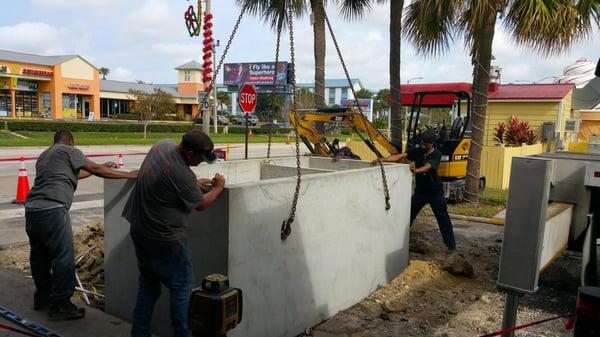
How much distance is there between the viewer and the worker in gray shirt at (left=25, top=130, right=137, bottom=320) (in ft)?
13.8

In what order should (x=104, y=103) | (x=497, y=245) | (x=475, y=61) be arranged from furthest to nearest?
1. (x=104, y=103)
2. (x=475, y=61)
3. (x=497, y=245)

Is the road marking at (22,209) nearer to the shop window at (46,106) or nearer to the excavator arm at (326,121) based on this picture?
the excavator arm at (326,121)

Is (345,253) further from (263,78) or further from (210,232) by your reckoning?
(263,78)

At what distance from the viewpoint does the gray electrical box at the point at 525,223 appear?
2934 mm

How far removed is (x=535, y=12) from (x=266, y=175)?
6.23 metres

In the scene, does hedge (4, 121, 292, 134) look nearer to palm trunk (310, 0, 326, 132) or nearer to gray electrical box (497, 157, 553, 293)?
palm trunk (310, 0, 326, 132)

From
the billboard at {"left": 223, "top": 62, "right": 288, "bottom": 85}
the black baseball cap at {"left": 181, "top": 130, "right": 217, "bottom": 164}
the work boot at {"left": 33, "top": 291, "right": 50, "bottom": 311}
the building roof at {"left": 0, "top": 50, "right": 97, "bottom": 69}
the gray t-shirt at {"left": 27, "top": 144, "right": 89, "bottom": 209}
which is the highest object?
the billboard at {"left": 223, "top": 62, "right": 288, "bottom": 85}

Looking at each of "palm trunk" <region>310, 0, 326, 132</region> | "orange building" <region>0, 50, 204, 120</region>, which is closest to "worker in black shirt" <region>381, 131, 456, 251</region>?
"palm trunk" <region>310, 0, 326, 132</region>

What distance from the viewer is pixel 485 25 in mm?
10539

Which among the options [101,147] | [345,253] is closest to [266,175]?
[345,253]

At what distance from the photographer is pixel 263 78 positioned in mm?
81125

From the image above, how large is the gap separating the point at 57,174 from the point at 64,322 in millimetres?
1251

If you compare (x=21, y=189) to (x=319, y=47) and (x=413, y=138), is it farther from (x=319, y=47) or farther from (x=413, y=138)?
(x=413, y=138)

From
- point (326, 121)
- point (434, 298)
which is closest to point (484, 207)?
point (326, 121)
